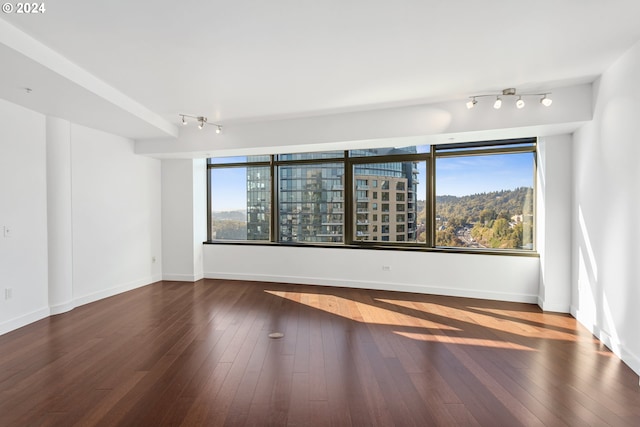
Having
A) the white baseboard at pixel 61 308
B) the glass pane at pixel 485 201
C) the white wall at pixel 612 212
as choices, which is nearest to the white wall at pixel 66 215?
the white baseboard at pixel 61 308

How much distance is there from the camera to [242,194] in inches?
224

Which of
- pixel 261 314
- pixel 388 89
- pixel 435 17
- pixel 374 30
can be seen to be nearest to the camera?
pixel 435 17

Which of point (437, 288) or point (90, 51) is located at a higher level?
point (90, 51)

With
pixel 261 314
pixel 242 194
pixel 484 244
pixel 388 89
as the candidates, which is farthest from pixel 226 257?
pixel 484 244

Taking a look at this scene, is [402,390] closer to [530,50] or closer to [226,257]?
[530,50]

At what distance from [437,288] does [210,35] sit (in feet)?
14.3

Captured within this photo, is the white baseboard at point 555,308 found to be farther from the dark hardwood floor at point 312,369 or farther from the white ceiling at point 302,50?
the white ceiling at point 302,50

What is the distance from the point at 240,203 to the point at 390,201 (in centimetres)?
288

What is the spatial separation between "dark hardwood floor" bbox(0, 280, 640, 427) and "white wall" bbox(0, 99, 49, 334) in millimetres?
289

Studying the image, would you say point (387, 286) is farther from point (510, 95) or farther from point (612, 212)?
point (510, 95)

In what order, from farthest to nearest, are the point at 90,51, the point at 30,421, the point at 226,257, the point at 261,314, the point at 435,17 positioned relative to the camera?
the point at 226,257 → the point at 261,314 → the point at 90,51 → the point at 435,17 → the point at 30,421

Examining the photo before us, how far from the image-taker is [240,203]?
5699 mm

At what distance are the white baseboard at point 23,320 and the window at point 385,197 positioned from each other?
2701mm

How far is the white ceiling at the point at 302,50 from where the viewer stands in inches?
79.9
